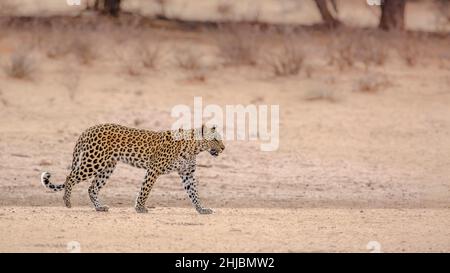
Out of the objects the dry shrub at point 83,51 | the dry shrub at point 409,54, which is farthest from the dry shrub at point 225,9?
the dry shrub at point 83,51

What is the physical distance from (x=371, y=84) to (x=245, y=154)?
10.9ft

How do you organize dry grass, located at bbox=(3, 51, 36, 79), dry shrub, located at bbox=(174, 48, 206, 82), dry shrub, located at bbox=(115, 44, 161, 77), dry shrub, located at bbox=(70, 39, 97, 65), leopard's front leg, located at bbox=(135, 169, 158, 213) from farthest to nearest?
dry shrub, located at bbox=(70, 39, 97, 65) → dry shrub, located at bbox=(115, 44, 161, 77) → dry shrub, located at bbox=(174, 48, 206, 82) → dry grass, located at bbox=(3, 51, 36, 79) → leopard's front leg, located at bbox=(135, 169, 158, 213)

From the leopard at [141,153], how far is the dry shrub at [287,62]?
22.6 feet

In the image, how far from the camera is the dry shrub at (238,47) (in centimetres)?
2184

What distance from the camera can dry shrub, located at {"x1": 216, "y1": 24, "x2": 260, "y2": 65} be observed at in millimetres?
21844

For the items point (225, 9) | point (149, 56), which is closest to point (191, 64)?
point (149, 56)

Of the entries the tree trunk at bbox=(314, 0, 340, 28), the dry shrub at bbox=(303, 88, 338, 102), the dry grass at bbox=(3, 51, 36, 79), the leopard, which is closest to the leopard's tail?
the leopard

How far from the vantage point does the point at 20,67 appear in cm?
2005

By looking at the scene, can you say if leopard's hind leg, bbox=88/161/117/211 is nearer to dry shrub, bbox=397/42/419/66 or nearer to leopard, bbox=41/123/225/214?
leopard, bbox=41/123/225/214

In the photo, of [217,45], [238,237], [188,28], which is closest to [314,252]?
[238,237]

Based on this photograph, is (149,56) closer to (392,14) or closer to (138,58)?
(138,58)

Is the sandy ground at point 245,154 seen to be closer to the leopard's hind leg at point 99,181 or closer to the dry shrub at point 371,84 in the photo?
the dry shrub at point 371,84

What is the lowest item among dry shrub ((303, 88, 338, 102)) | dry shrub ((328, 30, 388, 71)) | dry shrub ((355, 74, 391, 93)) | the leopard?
the leopard

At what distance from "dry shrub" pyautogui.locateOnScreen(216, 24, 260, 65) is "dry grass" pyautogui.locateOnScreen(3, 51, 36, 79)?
292 cm
